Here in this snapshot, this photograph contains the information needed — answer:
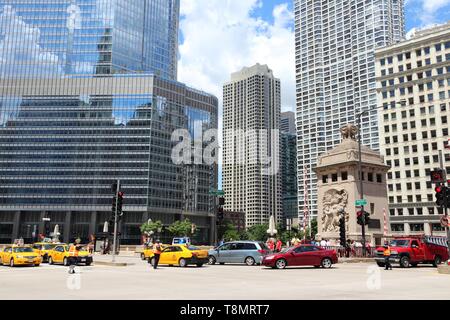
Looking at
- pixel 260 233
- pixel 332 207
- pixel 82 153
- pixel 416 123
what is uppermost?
pixel 416 123

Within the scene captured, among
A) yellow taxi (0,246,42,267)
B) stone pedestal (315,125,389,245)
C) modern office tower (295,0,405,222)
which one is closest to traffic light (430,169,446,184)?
stone pedestal (315,125,389,245)

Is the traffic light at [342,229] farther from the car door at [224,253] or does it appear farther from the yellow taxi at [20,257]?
the yellow taxi at [20,257]

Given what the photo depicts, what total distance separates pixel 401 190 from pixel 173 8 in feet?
357

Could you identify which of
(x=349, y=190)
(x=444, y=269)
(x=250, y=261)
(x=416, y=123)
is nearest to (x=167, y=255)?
(x=250, y=261)

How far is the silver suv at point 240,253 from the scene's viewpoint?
29234 millimetres

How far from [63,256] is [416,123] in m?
90.2

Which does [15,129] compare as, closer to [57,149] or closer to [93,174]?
[57,149]

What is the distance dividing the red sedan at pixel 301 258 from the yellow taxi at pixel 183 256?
4.27 m

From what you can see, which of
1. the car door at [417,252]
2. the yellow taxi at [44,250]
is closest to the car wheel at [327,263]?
the car door at [417,252]

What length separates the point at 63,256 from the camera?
30547 mm

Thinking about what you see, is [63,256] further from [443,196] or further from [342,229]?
[443,196]

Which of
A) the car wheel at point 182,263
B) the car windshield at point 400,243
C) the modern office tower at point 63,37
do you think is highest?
the modern office tower at point 63,37

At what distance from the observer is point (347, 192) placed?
1531 inches

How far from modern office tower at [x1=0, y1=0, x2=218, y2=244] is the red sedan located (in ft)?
336
